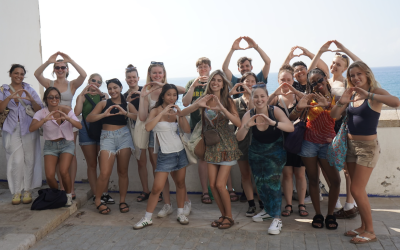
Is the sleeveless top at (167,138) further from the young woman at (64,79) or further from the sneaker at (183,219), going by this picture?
the young woman at (64,79)

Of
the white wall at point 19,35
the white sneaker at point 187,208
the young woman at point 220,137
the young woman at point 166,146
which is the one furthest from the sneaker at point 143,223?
the white wall at point 19,35

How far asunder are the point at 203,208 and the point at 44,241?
7.04ft

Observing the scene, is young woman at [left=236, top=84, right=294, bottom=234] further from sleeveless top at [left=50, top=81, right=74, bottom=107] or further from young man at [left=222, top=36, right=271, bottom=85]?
sleeveless top at [left=50, top=81, right=74, bottom=107]

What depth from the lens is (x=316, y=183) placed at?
4.59 meters

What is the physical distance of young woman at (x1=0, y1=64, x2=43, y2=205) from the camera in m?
5.50

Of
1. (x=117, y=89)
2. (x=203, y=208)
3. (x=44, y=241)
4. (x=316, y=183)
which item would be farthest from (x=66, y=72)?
(x=316, y=183)

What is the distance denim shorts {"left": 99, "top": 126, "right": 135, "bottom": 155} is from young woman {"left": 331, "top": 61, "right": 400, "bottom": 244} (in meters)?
2.79

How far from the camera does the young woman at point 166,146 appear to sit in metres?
4.72

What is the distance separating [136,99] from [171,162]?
51.5 inches

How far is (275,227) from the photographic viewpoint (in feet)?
14.5

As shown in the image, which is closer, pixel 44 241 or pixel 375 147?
pixel 375 147

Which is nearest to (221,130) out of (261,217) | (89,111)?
(261,217)

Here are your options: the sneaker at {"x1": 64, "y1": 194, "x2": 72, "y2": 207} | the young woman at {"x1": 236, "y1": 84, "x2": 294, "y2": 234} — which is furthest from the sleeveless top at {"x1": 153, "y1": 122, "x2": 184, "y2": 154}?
the sneaker at {"x1": 64, "y1": 194, "x2": 72, "y2": 207}

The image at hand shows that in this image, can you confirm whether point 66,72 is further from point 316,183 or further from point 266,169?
point 316,183
